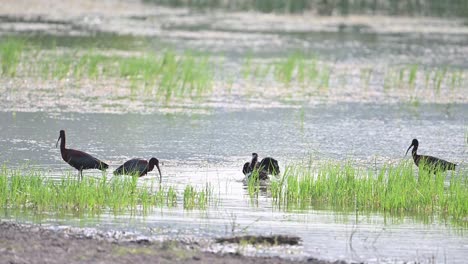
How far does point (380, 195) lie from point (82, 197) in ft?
9.23

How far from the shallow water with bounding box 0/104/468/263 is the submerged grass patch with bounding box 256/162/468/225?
260mm

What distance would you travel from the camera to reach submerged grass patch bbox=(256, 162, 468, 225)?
1041 centimetres

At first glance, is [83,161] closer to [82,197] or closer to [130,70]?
[82,197]

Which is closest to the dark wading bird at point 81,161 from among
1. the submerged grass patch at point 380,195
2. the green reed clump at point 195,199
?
the green reed clump at point 195,199

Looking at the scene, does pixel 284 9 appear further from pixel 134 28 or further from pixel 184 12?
pixel 134 28

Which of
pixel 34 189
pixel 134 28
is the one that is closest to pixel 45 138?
pixel 34 189

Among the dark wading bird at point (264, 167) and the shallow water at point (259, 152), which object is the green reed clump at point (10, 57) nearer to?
the shallow water at point (259, 152)

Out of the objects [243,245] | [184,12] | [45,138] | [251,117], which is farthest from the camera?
[184,12]

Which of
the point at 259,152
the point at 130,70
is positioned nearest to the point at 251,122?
the point at 259,152

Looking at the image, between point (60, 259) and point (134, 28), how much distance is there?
2274 centimetres

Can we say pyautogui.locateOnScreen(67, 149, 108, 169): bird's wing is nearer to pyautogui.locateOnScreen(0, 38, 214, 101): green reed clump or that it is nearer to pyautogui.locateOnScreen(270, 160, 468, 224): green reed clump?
pyautogui.locateOnScreen(270, 160, 468, 224): green reed clump

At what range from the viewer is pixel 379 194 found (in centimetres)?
1064

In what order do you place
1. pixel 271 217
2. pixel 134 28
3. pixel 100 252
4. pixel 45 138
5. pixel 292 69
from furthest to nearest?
pixel 134 28
pixel 292 69
pixel 45 138
pixel 271 217
pixel 100 252

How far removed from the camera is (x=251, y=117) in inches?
695
